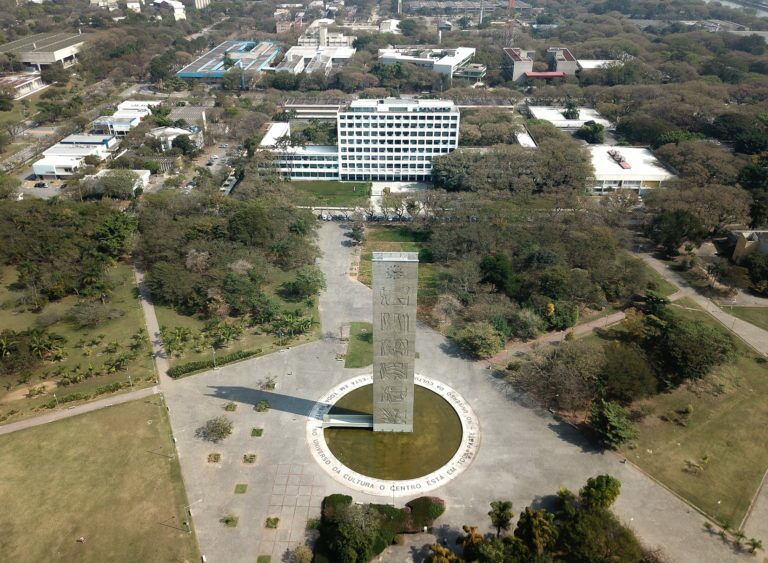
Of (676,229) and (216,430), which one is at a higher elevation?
(676,229)

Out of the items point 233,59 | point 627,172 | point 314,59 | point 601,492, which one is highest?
point 314,59

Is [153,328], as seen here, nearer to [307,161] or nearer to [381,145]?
[307,161]

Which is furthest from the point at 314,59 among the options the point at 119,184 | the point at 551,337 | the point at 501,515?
the point at 501,515

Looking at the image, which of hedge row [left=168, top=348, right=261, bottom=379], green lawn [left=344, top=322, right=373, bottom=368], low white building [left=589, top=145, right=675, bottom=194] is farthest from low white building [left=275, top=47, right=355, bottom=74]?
hedge row [left=168, top=348, right=261, bottom=379]

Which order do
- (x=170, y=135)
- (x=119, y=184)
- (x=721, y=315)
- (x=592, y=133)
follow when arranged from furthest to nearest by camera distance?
(x=592, y=133) < (x=170, y=135) < (x=119, y=184) < (x=721, y=315)

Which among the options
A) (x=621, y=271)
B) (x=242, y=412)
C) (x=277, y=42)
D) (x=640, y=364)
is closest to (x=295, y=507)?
(x=242, y=412)

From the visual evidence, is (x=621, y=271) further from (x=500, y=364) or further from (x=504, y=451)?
(x=504, y=451)

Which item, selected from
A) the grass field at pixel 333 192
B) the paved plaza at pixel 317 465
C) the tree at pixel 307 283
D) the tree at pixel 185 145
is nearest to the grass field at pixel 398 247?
the tree at pixel 307 283
